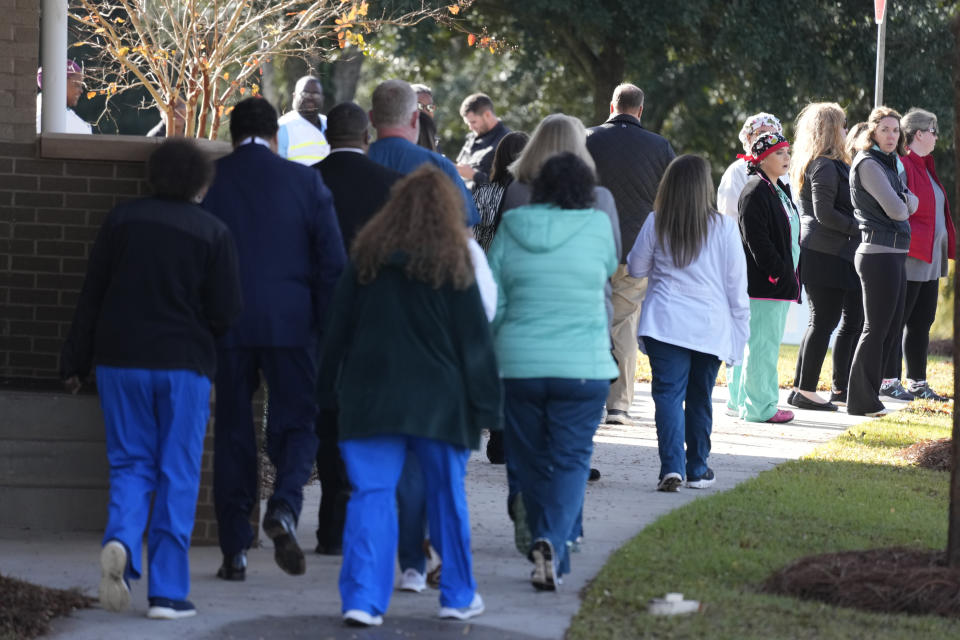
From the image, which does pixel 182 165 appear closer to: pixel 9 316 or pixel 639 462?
pixel 9 316

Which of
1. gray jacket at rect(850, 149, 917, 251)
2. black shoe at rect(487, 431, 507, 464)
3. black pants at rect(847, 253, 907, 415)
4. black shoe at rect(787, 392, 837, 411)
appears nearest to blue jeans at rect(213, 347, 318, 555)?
black shoe at rect(487, 431, 507, 464)

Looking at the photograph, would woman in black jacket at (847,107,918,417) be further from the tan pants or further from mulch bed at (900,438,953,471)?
the tan pants

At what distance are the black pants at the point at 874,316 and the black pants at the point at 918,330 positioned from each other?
86 centimetres

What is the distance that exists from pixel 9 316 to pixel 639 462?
12.9 ft

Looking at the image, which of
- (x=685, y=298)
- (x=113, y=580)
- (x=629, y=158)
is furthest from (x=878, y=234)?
(x=113, y=580)

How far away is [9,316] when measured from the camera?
7309 millimetres

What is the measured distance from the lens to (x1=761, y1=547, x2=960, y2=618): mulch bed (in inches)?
228

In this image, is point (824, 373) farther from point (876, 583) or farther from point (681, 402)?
point (876, 583)

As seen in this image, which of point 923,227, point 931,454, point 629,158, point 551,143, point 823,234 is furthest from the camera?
point 923,227

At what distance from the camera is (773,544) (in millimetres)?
6902

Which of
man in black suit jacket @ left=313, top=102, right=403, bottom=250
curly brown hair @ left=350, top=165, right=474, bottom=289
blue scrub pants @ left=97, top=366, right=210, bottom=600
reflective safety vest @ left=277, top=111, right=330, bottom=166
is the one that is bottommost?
blue scrub pants @ left=97, top=366, right=210, bottom=600

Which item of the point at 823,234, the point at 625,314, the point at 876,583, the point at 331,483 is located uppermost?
the point at 823,234

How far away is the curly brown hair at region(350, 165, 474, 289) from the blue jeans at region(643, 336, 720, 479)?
2.79 meters

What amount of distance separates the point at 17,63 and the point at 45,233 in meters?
0.81
